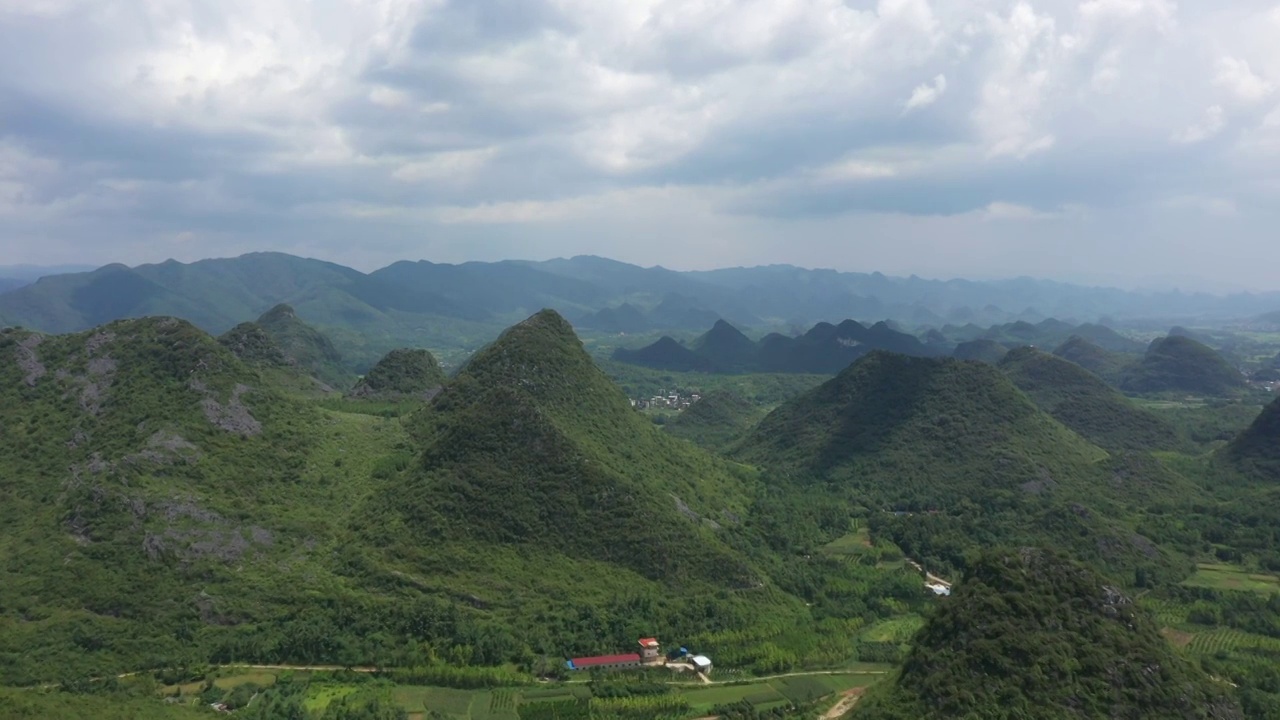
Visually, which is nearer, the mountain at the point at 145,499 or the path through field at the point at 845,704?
the path through field at the point at 845,704

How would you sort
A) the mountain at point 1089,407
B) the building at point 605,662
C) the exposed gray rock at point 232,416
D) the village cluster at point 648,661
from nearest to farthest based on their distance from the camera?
the building at point 605,662 → the village cluster at point 648,661 → the exposed gray rock at point 232,416 → the mountain at point 1089,407

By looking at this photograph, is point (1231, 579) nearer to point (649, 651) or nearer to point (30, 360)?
point (649, 651)

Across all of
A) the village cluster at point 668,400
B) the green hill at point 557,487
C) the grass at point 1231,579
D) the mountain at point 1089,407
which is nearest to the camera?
the green hill at point 557,487

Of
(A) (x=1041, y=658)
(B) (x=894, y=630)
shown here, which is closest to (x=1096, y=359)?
(B) (x=894, y=630)

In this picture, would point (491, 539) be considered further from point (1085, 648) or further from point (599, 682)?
point (1085, 648)

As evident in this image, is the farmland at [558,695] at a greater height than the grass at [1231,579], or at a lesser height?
lesser

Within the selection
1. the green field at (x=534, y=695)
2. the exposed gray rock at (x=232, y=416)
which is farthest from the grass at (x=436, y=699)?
the exposed gray rock at (x=232, y=416)

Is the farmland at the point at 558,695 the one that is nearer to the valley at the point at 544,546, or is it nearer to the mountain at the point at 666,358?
the valley at the point at 544,546
